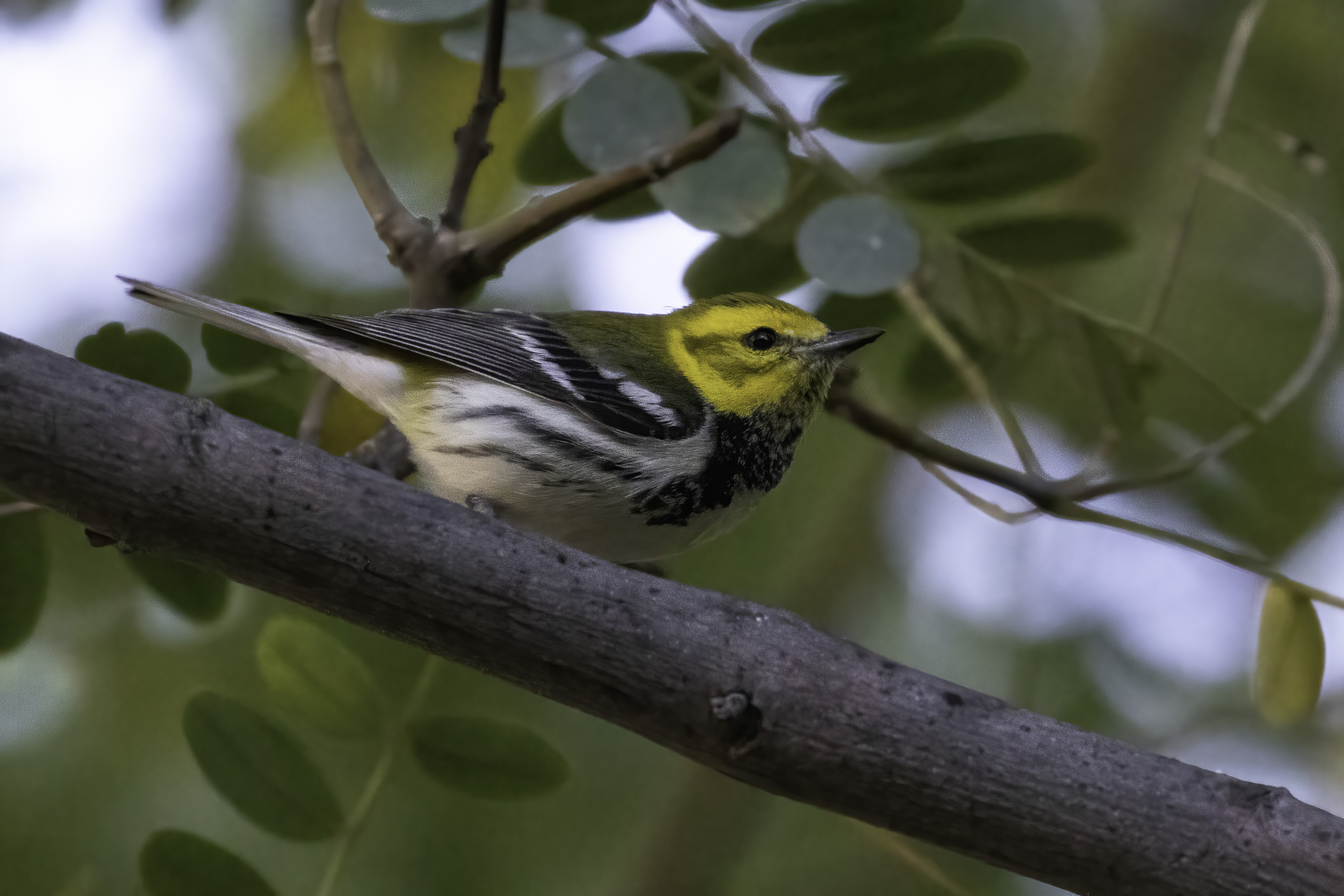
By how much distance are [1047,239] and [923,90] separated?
1.23 ft

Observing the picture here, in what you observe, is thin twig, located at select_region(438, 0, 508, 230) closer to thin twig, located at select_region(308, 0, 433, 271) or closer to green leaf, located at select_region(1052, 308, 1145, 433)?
thin twig, located at select_region(308, 0, 433, 271)

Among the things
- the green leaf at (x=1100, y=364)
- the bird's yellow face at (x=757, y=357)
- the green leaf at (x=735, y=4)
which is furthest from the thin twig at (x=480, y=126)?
the green leaf at (x=1100, y=364)

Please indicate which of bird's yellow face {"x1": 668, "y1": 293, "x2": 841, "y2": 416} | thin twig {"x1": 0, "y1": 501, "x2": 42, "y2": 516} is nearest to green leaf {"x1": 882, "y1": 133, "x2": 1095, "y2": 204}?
bird's yellow face {"x1": 668, "y1": 293, "x2": 841, "y2": 416}

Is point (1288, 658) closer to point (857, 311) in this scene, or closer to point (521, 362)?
point (857, 311)

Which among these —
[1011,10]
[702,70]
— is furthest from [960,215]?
[1011,10]

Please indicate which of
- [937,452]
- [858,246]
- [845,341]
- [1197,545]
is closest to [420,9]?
[858,246]

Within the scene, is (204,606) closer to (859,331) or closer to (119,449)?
(119,449)

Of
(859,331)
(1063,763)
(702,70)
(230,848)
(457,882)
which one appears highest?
(702,70)

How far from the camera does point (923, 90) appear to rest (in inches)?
80.0

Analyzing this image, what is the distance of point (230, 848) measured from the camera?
164 centimetres

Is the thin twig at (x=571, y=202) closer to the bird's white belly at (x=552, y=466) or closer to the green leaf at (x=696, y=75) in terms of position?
the green leaf at (x=696, y=75)

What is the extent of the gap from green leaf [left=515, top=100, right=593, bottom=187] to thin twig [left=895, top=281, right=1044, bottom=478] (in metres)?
0.68

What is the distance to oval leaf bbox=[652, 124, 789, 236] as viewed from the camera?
2053 millimetres

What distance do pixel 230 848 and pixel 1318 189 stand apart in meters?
2.85
